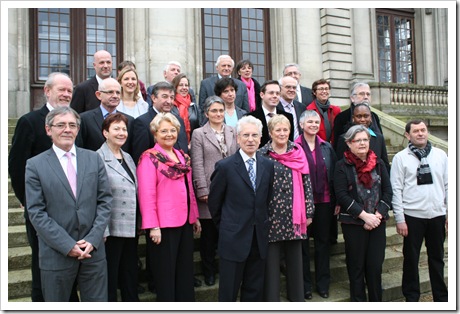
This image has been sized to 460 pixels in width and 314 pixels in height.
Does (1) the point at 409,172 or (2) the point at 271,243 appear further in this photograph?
(1) the point at 409,172

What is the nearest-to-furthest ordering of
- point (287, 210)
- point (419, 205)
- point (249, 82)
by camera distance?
point (287, 210) < point (419, 205) < point (249, 82)

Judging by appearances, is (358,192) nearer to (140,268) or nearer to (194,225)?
(194,225)

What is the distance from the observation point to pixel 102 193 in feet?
10.7

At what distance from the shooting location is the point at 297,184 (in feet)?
13.1

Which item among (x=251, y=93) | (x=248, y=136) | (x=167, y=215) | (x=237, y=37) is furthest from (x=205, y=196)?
(x=237, y=37)

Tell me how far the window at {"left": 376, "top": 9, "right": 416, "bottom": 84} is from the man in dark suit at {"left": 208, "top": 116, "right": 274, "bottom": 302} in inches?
490

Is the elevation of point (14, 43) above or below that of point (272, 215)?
above

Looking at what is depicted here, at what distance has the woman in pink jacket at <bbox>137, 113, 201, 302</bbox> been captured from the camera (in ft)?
11.7

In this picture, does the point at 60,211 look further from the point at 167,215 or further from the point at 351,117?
the point at 351,117

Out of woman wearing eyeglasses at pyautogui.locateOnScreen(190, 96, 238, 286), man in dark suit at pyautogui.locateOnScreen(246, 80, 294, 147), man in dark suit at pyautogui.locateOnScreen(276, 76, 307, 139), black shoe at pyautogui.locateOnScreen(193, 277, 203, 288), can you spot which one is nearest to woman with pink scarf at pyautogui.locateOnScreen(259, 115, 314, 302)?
woman wearing eyeglasses at pyautogui.locateOnScreen(190, 96, 238, 286)

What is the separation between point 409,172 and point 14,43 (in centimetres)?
934

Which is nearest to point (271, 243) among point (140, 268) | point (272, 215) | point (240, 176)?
point (272, 215)

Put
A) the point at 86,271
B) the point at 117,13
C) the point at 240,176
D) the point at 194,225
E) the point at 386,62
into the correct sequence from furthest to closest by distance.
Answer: the point at 386,62 < the point at 117,13 < the point at 194,225 < the point at 240,176 < the point at 86,271

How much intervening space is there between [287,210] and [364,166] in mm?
961
